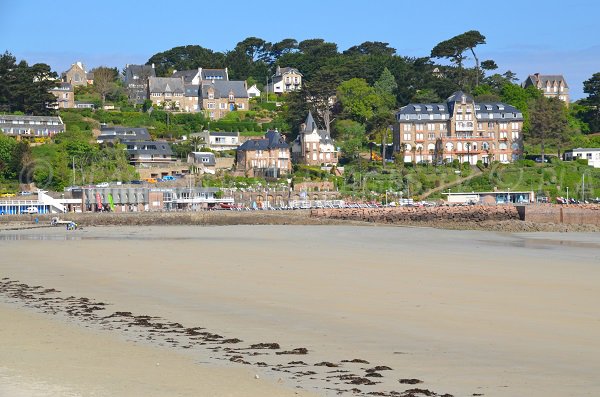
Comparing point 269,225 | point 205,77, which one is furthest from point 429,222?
point 205,77

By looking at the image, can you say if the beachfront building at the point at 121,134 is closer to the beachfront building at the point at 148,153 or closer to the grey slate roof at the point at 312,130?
the beachfront building at the point at 148,153

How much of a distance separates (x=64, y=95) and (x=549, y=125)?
4715 cm

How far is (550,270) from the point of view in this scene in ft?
79.1

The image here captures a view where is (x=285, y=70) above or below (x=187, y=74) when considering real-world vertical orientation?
above

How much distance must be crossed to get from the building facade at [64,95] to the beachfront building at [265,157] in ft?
82.6

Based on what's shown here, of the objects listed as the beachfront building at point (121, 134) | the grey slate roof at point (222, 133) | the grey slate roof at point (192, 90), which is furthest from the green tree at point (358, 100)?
the beachfront building at point (121, 134)

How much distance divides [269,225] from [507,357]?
121 ft

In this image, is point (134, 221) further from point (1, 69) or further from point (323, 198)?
point (1, 69)

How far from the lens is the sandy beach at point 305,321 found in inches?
444

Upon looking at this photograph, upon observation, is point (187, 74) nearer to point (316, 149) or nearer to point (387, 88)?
point (387, 88)

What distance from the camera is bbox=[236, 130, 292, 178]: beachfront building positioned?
237 feet

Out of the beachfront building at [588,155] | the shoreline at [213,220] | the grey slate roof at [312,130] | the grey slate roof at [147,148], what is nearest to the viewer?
the shoreline at [213,220]

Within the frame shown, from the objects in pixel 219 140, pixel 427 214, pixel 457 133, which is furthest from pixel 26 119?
pixel 427 214

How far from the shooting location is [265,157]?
238ft
